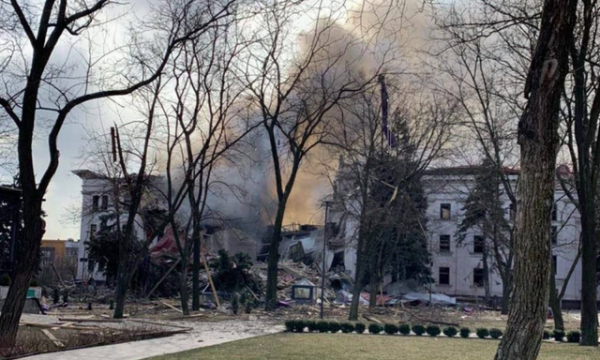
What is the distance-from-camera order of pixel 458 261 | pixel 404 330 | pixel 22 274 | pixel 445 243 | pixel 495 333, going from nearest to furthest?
1. pixel 22 274
2. pixel 495 333
3. pixel 404 330
4. pixel 458 261
5. pixel 445 243

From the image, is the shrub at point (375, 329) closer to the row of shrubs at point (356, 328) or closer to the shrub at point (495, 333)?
the row of shrubs at point (356, 328)

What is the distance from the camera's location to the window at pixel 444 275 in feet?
186

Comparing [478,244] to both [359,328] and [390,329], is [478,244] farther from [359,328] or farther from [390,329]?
[359,328]

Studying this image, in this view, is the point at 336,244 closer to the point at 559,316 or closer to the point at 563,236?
the point at 563,236

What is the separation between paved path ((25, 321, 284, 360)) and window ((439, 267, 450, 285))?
115 feet

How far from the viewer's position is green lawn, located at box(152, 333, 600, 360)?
13383mm

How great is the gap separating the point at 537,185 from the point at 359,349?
949cm

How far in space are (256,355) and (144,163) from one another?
1449cm

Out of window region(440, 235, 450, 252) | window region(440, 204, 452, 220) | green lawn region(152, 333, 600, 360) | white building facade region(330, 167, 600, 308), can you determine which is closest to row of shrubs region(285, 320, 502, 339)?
green lawn region(152, 333, 600, 360)

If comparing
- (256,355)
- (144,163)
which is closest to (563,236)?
(144,163)

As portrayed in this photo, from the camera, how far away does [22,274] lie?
39.4ft

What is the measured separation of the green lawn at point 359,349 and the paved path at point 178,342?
0.77 metres

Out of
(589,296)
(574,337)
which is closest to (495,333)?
(574,337)

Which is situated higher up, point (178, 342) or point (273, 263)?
point (273, 263)
